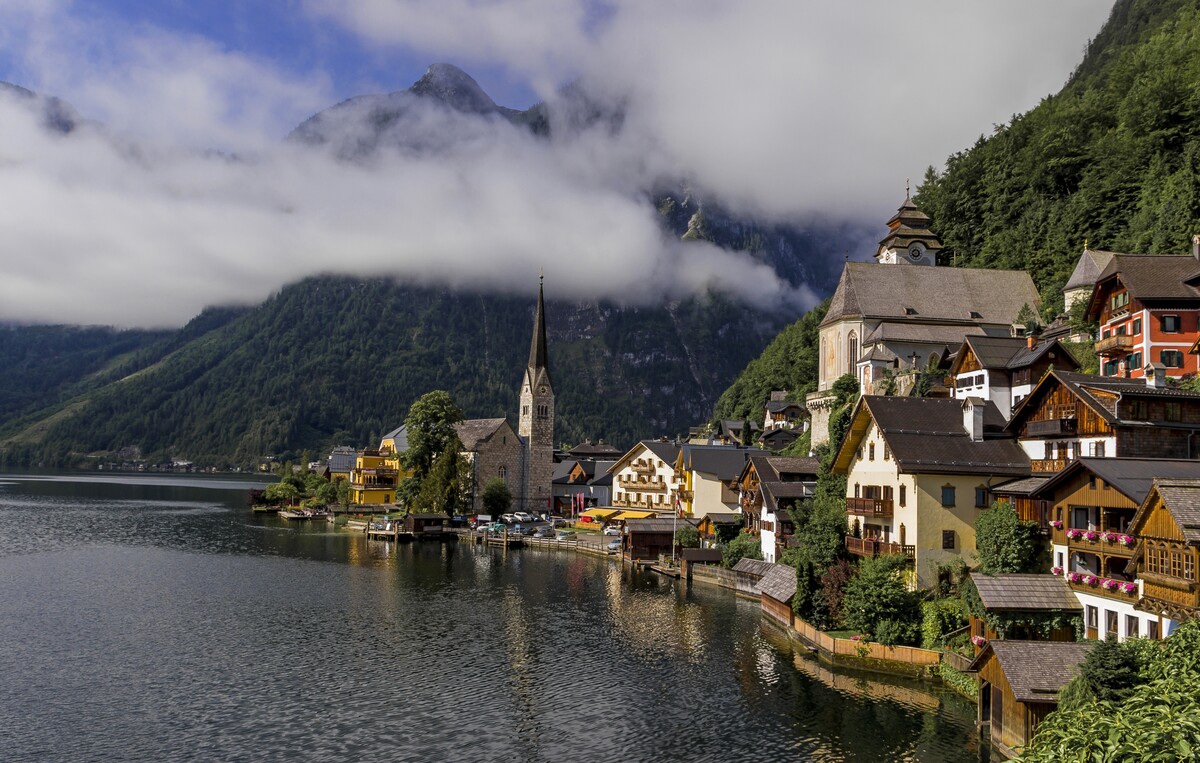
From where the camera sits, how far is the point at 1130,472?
116 feet

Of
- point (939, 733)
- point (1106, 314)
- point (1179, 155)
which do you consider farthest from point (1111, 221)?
point (939, 733)

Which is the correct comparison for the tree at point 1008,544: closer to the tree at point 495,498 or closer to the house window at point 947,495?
the house window at point 947,495

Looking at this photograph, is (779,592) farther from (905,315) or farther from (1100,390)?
(905,315)

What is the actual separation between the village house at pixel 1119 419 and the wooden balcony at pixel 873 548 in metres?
7.86

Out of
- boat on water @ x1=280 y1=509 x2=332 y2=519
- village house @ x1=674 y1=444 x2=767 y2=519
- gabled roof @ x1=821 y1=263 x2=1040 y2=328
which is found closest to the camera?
gabled roof @ x1=821 y1=263 x2=1040 y2=328

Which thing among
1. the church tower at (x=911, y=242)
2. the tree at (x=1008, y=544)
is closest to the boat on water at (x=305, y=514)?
the church tower at (x=911, y=242)

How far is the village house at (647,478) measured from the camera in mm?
109000

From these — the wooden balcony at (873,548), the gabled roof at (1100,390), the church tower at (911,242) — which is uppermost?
the church tower at (911,242)

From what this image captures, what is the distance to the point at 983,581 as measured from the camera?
38.5 meters

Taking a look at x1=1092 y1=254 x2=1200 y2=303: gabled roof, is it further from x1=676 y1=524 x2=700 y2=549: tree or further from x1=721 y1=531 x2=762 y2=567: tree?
x1=676 y1=524 x2=700 y2=549: tree

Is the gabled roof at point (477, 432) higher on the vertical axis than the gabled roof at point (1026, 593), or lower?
higher

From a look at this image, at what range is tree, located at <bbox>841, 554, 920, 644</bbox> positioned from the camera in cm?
4291

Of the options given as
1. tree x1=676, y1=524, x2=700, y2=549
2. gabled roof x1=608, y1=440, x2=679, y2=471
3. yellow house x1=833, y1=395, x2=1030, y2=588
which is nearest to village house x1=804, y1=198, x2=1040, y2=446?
tree x1=676, y1=524, x2=700, y2=549

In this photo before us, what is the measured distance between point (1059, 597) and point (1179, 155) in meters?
64.8
